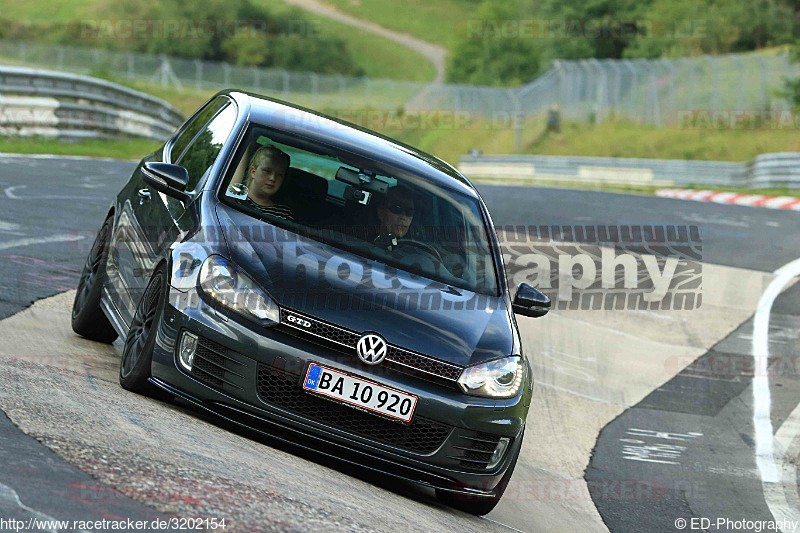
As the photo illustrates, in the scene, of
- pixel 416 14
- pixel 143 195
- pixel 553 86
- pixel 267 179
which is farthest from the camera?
pixel 416 14

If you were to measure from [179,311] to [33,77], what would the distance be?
18.7 m

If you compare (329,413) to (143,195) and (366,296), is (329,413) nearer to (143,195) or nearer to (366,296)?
(366,296)

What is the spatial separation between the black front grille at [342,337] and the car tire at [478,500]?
72 cm

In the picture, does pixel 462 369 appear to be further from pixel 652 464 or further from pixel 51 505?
pixel 652 464

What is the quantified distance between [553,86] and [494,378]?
148ft

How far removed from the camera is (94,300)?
6922mm

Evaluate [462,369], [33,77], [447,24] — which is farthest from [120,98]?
[447,24]

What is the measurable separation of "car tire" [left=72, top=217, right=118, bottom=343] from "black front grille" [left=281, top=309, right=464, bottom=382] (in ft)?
7.21

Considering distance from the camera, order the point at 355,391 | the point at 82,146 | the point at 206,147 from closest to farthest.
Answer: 1. the point at 355,391
2. the point at 206,147
3. the point at 82,146

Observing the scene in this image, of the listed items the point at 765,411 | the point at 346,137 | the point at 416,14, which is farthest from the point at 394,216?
the point at 416,14

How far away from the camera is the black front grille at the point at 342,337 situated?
5.05 m

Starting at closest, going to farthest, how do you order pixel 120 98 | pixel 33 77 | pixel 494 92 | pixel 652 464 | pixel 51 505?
1. pixel 51 505
2. pixel 652 464
3. pixel 33 77
4. pixel 120 98
5. pixel 494 92

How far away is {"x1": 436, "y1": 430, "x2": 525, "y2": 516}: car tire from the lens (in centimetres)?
549

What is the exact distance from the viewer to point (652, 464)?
7461 millimetres
